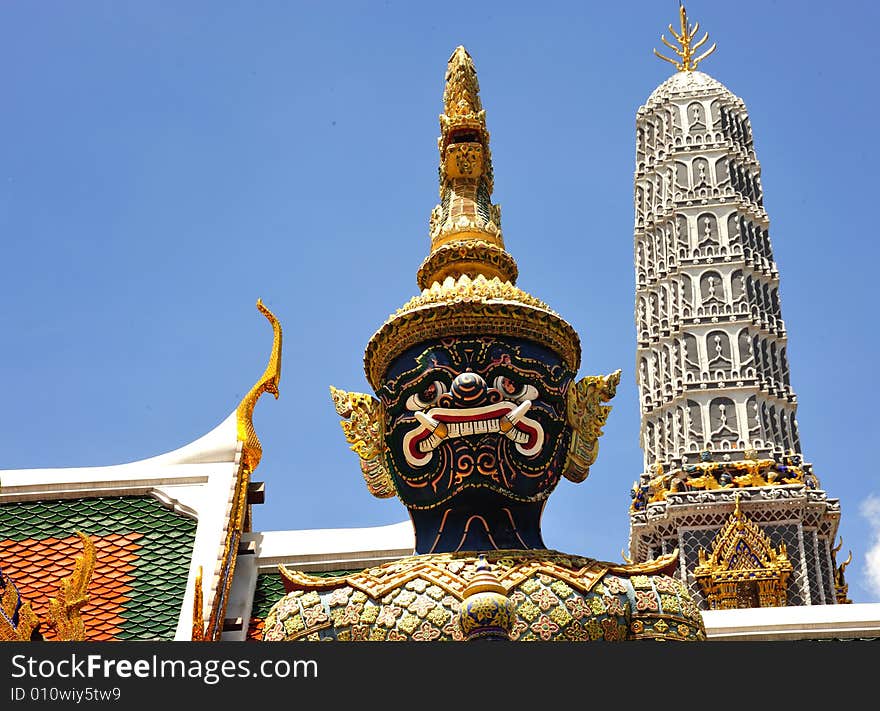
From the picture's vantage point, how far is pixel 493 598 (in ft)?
23.5

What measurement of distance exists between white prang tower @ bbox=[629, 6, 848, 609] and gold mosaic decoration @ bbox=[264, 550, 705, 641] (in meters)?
21.7

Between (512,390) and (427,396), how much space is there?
52 cm

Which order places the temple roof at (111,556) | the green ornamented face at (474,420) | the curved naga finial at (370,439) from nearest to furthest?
the green ornamented face at (474,420)
the curved naga finial at (370,439)
the temple roof at (111,556)

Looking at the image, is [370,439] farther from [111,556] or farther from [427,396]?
[111,556]

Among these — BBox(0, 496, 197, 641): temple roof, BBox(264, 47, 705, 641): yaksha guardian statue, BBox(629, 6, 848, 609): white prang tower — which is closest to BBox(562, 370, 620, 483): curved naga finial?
BBox(264, 47, 705, 641): yaksha guardian statue

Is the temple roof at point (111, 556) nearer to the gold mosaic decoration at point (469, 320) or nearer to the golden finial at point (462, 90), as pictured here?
the gold mosaic decoration at point (469, 320)

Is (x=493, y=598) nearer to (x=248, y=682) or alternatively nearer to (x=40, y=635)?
(x=248, y=682)

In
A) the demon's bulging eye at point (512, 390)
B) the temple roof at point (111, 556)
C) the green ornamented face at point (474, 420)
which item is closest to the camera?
the green ornamented face at point (474, 420)

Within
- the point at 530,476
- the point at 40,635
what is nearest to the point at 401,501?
the point at 530,476

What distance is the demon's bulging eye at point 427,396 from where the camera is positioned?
8109mm

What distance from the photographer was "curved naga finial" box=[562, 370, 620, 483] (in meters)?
8.41

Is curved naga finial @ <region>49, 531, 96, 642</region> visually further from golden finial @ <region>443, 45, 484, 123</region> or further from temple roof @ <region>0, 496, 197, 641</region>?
golden finial @ <region>443, 45, 484, 123</region>

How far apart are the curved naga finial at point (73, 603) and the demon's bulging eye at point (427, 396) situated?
90.6 inches

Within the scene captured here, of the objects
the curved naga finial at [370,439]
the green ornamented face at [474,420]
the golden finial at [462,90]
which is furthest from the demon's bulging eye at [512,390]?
the golden finial at [462,90]
